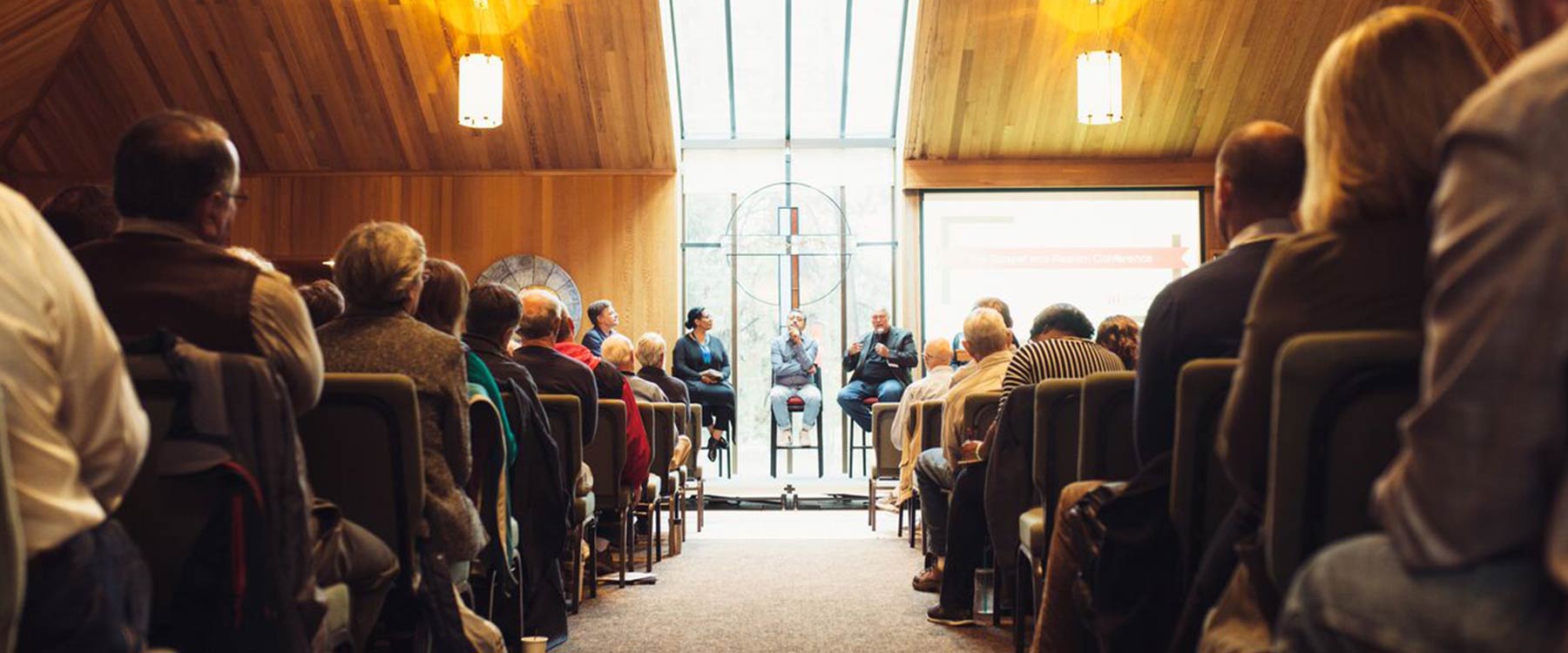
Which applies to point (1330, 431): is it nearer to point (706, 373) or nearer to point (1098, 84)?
point (1098, 84)

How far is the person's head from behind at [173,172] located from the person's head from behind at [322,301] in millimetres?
1175

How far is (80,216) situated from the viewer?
2420 millimetres

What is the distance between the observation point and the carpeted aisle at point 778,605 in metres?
3.55

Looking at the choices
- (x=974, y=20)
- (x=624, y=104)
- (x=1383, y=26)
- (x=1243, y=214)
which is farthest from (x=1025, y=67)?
(x=1383, y=26)

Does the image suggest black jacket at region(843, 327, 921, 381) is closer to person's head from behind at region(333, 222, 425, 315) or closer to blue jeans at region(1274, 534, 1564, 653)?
person's head from behind at region(333, 222, 425, 315)

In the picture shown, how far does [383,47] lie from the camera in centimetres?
916

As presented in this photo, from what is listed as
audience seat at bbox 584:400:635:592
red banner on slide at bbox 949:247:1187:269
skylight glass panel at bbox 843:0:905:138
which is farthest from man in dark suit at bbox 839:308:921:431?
audience seat at bbox 584:400:635:592

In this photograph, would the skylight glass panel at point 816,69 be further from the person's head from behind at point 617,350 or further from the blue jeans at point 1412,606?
the blue jeans at point 1412,606

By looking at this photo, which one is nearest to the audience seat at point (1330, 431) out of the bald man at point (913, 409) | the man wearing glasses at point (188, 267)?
the man wearing glasses at point (188, 267)

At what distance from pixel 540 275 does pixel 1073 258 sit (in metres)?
3.96

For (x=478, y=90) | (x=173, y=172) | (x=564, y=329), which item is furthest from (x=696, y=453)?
(x=173, y=172)

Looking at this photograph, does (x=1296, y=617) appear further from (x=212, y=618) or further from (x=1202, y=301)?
(x=212, y=618)

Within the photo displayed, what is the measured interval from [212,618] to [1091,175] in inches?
361

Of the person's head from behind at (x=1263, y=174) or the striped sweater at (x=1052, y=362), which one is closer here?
the person's head from behind at (x=1263, y=174)
